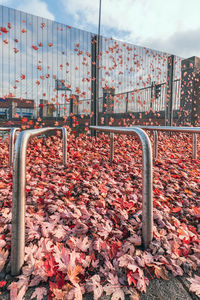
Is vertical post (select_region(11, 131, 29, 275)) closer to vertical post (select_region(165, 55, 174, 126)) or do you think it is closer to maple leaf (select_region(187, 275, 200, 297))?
maple leaf (select_region(187, 275, 200, 297))

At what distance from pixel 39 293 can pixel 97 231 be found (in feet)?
2.16

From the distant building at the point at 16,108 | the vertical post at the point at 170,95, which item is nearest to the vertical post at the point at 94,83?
the distant building at the point at 16,108

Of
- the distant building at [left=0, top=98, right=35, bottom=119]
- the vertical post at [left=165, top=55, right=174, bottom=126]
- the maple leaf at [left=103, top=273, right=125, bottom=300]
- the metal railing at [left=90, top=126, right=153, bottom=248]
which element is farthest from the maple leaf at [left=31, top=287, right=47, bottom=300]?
the vertical post at [left=165, top=55, right=174, bottom=126]

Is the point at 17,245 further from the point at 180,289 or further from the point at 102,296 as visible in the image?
the point at 180,289

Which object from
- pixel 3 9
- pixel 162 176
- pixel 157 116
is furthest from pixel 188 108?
pixel 3 9

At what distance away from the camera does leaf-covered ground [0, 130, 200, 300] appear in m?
1.19

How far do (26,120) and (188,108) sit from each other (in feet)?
18.7

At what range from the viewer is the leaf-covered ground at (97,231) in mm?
1194

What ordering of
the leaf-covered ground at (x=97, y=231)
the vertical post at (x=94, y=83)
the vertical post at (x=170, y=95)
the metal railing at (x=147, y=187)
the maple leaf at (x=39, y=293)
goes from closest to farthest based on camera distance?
the maple leaf at (x=39, y=293)
the leaf-covered ground at (x=97, y=231)
the metal railing at (x=147, y=187)
the vertical post at (x=94, y=83)
the vertical post at (x=170, y=95)

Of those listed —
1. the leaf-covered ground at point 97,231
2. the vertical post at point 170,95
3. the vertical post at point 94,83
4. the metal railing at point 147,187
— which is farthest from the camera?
the vertical post at point 170,95

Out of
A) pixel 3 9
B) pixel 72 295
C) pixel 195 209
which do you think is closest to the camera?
pixel 72 295

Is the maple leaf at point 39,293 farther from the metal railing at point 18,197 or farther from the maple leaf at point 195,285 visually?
the maple leaf at point 195,285

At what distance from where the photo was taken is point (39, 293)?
1107 millimetres

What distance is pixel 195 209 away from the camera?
2131 mm
